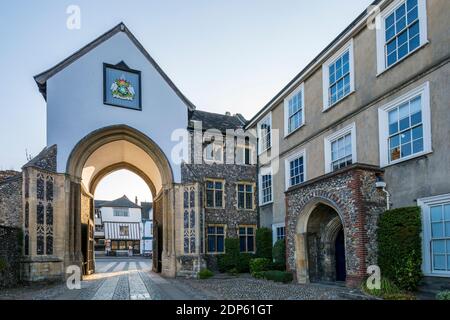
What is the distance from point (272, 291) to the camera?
14367mm

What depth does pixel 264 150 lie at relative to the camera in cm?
2377

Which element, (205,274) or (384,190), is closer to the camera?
(384,190)

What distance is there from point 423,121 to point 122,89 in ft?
48.6

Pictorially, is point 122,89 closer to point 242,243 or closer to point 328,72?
point 328,72

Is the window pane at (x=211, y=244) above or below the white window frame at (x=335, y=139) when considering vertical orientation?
below

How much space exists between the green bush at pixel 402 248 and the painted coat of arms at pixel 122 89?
14472mm

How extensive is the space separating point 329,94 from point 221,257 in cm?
1106

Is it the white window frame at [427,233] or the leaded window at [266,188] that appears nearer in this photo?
the white window frame at [427,233]

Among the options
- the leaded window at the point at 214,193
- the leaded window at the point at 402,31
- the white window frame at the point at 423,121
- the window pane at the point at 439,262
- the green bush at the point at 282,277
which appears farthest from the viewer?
the leaded window at the point at 214,193

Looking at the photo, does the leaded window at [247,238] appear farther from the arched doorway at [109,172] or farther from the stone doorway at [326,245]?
the stone doorway at [326,245]

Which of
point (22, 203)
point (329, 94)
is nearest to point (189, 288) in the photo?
point (22, 203)

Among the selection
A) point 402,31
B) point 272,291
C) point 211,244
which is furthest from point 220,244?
point 402,31

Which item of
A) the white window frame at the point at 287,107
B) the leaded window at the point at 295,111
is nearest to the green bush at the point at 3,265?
the white window frame at the point at 287,107

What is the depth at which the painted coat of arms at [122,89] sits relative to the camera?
69.3ft
